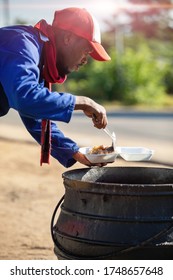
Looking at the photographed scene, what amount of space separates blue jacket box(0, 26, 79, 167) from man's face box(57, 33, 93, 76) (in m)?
0.14

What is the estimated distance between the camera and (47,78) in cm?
449

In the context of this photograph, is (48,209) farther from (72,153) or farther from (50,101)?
(50,101)

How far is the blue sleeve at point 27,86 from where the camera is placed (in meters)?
3.99

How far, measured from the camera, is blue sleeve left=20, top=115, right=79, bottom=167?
4844 mm

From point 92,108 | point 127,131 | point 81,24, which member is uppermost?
point 81,24

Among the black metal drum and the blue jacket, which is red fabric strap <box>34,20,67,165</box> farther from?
the black metal drum

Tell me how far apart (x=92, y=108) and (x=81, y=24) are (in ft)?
1.66

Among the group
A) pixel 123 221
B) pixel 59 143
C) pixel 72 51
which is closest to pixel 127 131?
pixel 59 143

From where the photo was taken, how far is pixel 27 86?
3.97m

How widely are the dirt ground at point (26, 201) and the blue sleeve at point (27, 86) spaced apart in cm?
240

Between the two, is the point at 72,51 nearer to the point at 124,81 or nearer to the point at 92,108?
the point at 92,108

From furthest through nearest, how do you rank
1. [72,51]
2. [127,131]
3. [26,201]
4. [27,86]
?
[127,131], [26,201], [72,51], [27,86]

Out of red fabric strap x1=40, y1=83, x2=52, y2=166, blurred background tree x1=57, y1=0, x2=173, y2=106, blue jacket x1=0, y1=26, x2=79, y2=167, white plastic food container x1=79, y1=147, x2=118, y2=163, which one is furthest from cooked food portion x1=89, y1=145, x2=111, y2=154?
blurred background tree x1=57, y1=0, x2=173, y2=106

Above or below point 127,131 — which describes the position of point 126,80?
below
